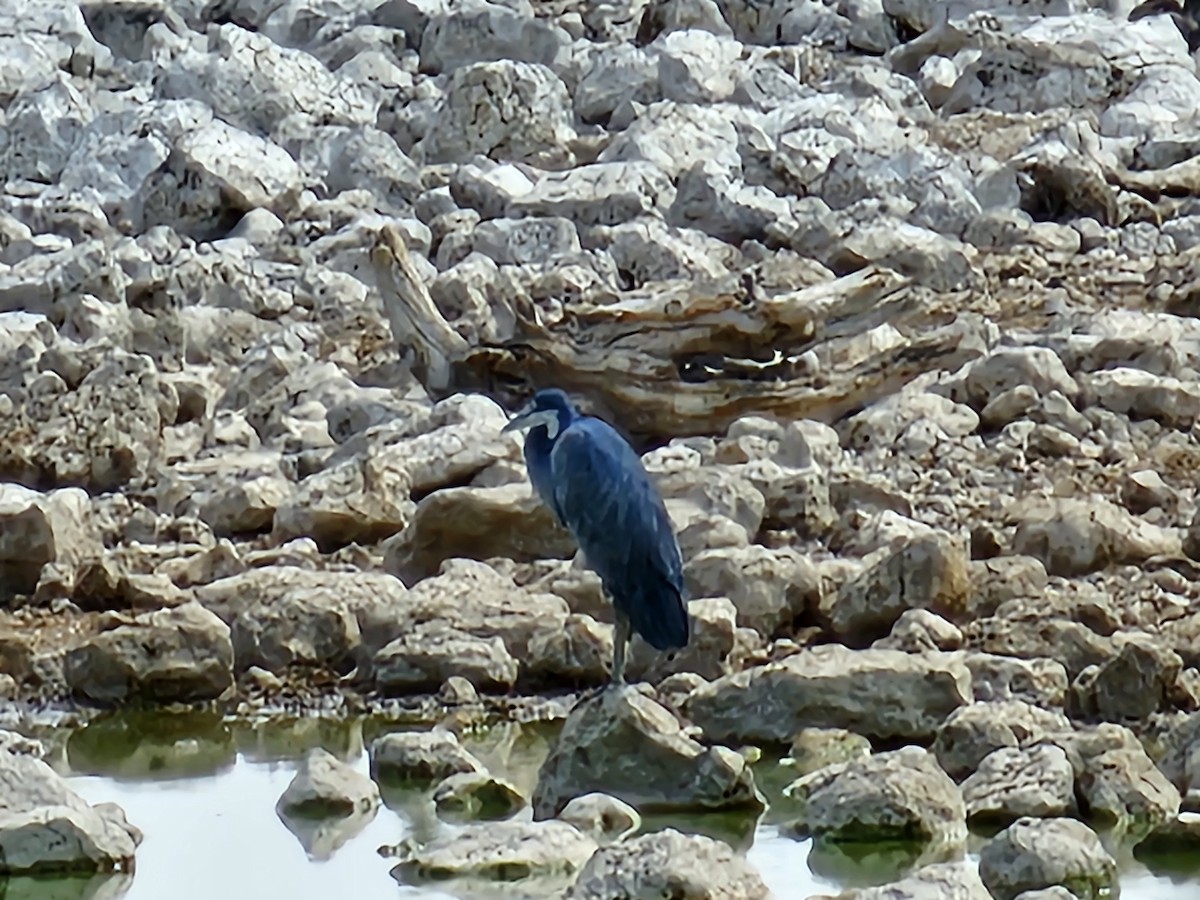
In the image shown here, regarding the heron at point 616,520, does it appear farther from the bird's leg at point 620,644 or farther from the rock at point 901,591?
the rock at point 901,591

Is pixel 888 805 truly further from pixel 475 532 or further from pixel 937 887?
pixel 475 532

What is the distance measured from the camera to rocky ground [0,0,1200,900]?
9.50 meters

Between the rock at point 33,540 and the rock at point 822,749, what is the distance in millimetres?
2712

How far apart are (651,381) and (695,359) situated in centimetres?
19

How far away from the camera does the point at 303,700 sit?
1012 centimetres

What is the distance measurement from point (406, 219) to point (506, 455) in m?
3.31

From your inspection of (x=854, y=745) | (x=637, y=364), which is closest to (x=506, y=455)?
(x=637, y=364)

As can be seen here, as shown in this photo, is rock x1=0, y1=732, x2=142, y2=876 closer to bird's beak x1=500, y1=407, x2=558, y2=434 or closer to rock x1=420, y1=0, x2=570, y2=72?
bird's beak x1=500, y1=407, x2=558, y2=434

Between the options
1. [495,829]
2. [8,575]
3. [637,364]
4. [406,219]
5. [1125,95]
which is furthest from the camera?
[1125,95]

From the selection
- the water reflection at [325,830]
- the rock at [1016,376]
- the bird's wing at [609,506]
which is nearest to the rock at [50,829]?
the water reflection at [325,830]

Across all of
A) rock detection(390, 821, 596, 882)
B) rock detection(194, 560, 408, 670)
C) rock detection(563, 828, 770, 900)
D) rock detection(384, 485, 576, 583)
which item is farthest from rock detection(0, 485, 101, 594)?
rock detection(563, 828, 770, 900)

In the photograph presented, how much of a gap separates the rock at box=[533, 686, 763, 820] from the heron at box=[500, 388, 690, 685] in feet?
1.57

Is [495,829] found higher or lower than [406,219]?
higher

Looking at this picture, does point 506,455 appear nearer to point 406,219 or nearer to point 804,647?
point 804,647
